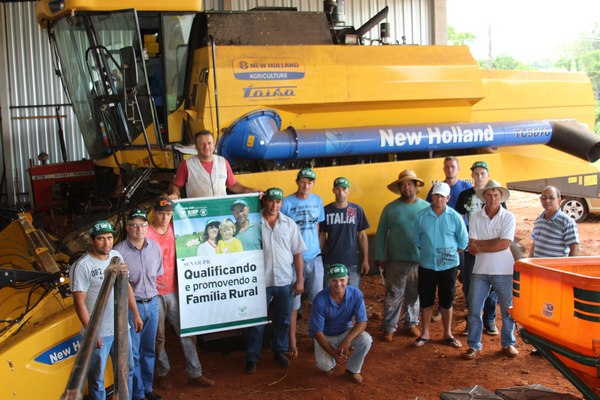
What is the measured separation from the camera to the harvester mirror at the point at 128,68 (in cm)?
733

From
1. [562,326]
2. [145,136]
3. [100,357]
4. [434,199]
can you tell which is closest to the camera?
[562,326]

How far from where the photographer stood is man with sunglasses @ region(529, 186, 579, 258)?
6.57m

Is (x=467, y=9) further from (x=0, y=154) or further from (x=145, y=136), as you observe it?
(x=145, y=136)

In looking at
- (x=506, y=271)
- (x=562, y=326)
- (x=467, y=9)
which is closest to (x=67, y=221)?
(x=506, y=271)

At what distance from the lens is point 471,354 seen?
22.2 ft

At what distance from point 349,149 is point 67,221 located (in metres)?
4.27

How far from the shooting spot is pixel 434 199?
7016 millimetres

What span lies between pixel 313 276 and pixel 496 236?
5.77 ft

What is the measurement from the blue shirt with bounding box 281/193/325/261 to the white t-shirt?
1514 millimetres

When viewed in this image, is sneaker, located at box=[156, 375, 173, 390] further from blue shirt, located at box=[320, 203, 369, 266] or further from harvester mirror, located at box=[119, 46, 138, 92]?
harvester mirror, located at box=[119, 46, 138, 92]

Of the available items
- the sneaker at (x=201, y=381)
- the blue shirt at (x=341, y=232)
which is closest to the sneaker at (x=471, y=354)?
the blue shirt at (x=341, y=232)

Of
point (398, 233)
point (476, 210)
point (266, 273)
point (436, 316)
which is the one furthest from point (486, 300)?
point (266, 273)

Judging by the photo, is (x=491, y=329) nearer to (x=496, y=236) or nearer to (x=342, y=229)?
(x=496, y=236)

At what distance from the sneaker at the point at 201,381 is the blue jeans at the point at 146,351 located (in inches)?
20.4
